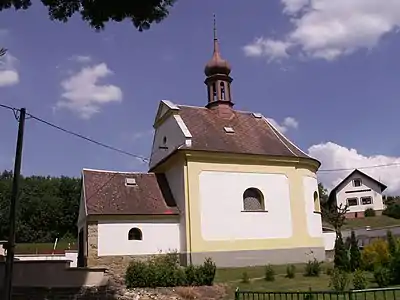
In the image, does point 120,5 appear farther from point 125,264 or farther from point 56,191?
point 56,191

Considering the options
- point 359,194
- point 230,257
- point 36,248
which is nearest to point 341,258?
point 230,257

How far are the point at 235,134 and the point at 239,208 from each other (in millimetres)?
4372

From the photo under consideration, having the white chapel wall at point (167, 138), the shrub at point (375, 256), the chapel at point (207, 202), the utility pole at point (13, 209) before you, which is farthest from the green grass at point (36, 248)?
the utility pole at point (13, 209)

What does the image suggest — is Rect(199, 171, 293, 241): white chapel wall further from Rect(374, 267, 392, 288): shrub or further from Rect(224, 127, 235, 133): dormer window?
Rect(374, 267, 392, 288): shrub

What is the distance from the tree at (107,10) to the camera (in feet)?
27.2

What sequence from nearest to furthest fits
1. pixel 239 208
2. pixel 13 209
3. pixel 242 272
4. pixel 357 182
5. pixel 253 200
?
pixel 13 209
pixel 242 272
pixel 239 208
pixel 253 200
pixel 357 182

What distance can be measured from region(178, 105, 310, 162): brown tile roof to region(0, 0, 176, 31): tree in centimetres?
1591

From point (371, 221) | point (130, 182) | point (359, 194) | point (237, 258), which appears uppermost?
point (359, 194)

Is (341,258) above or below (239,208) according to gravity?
below

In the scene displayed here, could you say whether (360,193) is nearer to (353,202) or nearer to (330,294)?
(353,202)

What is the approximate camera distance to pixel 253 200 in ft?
84.1

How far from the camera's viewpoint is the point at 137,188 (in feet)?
82.2

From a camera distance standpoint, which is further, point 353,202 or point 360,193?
point 353,202

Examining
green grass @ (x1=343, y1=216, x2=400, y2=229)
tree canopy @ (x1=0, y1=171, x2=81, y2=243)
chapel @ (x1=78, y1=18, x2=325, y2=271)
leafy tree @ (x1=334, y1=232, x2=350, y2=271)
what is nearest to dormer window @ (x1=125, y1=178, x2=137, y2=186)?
chapel @ (x1=78, y1=18, x2=325, y2=271)
